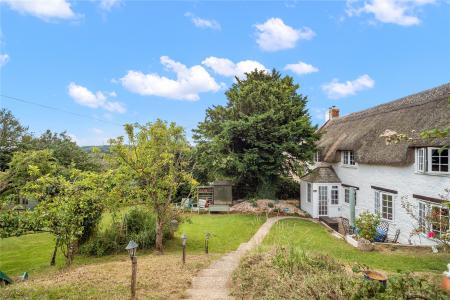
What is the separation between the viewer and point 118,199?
12.7m

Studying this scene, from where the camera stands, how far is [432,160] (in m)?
13.2

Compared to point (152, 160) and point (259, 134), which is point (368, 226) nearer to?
point (259, 134)

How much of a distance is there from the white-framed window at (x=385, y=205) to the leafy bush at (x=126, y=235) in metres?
12.0

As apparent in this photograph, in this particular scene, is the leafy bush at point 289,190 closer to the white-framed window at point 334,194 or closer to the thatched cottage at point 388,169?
the thatched cottage at point 388,169

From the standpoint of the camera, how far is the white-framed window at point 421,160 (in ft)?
44.2

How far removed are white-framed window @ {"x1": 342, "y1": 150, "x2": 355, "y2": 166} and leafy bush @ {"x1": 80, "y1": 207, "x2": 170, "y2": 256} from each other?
13.7 m

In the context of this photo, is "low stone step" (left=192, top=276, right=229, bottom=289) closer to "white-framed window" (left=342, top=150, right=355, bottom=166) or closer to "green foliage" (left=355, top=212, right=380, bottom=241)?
"green foliage" (left=355, top=212, right=380, bottom=241)

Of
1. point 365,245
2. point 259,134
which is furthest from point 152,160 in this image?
point 259,134

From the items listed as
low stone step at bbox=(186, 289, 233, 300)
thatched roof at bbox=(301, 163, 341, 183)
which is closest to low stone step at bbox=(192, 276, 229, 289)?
low stone step at bbox=(186, 289, 233, 300)

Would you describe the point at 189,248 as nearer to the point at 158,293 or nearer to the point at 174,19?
the point at 158,293

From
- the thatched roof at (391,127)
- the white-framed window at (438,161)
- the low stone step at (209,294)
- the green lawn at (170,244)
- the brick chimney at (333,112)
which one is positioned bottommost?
the green lawn at (170,244)

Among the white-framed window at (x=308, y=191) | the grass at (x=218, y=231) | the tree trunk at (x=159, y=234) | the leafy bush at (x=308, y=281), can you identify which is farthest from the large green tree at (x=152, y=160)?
the white-framed window at (x=308, y=191)

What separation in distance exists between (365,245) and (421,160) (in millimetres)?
4941

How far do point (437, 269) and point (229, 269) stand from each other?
22.5 ft
